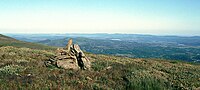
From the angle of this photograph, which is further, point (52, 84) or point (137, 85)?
point (137, 85)

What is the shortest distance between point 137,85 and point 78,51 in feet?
33.2

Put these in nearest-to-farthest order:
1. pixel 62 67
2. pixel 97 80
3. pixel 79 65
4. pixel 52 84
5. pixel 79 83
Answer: pixel 52 84 → pixel 79 83 → pixel 97 80 → pixel 62 67 → pixel 79 65

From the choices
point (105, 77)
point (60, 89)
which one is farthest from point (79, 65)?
point (60, 89)

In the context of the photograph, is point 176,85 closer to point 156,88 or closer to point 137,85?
point 156,88

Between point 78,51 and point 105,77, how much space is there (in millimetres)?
7429

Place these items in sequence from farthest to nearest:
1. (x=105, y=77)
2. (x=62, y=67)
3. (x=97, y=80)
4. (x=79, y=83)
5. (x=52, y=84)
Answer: (x=62, y=67) < (x=105, y=77) < (x=97, y=80) < (x=79, y=83) < (x=52, y=84)

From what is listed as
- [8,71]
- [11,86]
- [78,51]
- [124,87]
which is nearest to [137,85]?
[124,87]

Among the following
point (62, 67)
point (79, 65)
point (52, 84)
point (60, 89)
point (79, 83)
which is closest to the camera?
point (60, 89)

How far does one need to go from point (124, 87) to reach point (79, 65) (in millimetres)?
8525

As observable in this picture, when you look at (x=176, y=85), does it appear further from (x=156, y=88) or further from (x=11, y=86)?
(x=11, y=86)

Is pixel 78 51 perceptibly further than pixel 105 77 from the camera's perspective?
Yes

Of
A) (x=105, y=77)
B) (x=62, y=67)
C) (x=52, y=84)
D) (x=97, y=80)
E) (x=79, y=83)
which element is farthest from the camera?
(x=62, y=67)

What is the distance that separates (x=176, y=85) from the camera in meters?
16.2

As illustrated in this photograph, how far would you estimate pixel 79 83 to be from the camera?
45.8 ft
